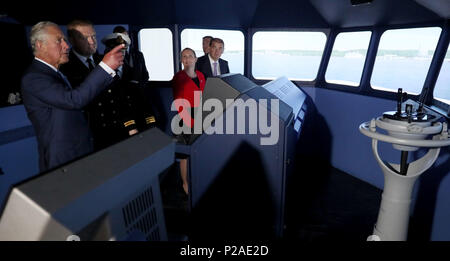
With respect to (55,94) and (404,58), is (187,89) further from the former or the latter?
(404,58)

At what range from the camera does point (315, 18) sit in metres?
4.61

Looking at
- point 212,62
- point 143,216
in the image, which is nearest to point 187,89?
point 212,62

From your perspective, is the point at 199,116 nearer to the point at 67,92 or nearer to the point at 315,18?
the point at 67,92

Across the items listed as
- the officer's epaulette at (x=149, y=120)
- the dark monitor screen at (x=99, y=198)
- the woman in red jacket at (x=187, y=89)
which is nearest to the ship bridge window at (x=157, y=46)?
the woman in red jacket at (x=187, y=89)

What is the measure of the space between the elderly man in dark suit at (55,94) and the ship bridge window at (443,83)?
292 centimetres

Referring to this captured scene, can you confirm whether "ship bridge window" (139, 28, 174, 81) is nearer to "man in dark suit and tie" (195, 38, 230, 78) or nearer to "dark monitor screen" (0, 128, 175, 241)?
"man in dark suit and tie" (195, 38, 230, 78)

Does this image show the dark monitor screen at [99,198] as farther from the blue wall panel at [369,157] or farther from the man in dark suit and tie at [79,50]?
the blue wall panel at [369,157]

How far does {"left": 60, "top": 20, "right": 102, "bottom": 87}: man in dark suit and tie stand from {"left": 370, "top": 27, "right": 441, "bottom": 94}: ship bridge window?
3097 mm

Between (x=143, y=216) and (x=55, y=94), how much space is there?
111 centimetres

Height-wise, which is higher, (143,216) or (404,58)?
(404,58)

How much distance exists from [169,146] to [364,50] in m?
4.09

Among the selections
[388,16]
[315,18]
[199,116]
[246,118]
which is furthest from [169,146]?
[315,18]

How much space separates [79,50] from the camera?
1.84m

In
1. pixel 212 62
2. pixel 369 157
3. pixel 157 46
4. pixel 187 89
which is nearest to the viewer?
pixel 187 89
